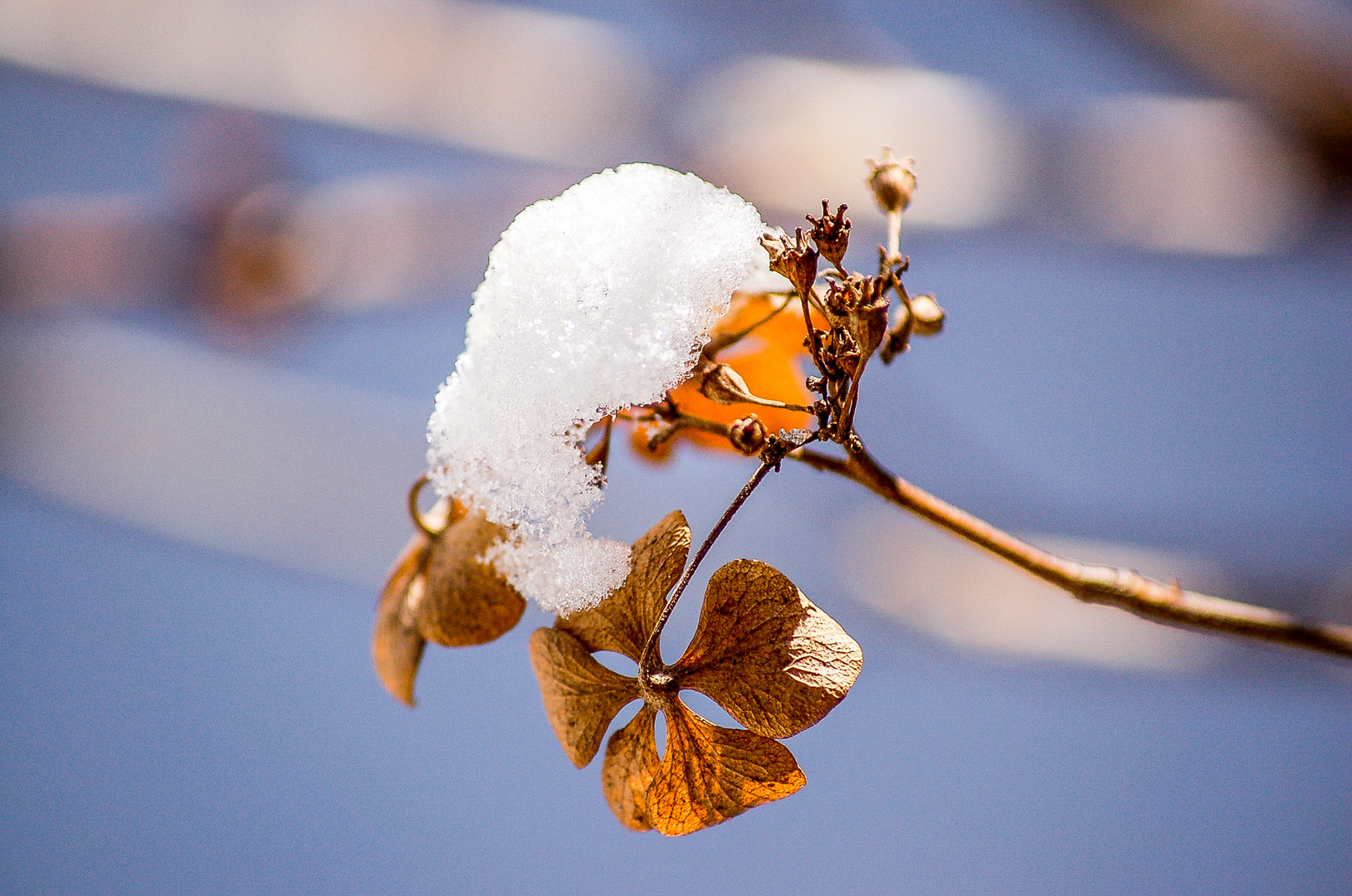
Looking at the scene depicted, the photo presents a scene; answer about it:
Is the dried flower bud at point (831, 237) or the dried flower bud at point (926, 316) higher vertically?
the dried flower bud at point (926, 316)

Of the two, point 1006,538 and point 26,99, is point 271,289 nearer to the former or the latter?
point 26,99

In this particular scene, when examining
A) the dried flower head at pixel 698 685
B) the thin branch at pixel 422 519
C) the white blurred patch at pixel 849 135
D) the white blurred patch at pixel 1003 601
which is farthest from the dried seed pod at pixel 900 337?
the white blurred patch at pixel 1003 601

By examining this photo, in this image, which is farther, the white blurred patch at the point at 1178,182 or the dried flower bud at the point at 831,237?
the white blurred patch at the point at 1178,182

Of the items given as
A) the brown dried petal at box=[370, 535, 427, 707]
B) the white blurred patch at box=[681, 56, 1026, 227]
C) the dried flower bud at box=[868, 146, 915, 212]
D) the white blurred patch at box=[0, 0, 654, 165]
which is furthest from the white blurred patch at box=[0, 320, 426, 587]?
the dried flower bud at box=[868, 146, 915, 212]

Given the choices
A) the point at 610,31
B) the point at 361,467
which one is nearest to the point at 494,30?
the point at 610,31

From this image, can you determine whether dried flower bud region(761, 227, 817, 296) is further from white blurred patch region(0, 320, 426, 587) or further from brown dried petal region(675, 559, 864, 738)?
white blurred patch region(0, 320, 426, 587)

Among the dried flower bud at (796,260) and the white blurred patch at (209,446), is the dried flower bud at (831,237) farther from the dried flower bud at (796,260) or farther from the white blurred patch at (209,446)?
the white blurred patch at (209,446)
